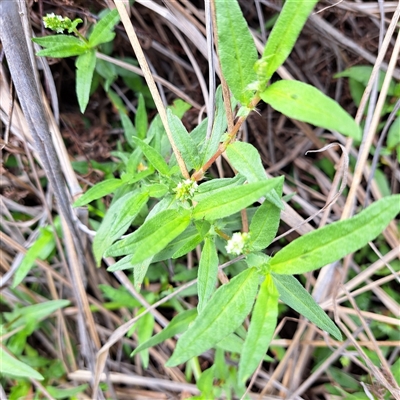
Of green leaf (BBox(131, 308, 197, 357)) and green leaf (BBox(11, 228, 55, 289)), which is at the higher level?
green leaf (BBox(11, 228, 55, 289))

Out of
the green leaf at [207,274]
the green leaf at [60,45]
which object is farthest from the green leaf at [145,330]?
the green leaf at [60,45]

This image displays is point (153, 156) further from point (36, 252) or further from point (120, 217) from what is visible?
point (36, 252)

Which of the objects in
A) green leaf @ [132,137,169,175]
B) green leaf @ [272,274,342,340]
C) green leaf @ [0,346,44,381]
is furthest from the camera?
green leaf @ [0,346,44,381]

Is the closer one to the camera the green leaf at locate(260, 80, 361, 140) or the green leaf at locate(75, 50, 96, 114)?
the green leaf at locate(260, 80, 361, 140)

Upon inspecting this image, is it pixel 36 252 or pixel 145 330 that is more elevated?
pixel 36 252

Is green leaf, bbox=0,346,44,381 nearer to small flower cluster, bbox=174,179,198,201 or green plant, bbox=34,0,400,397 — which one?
green plant, bbox=34,0,400,397

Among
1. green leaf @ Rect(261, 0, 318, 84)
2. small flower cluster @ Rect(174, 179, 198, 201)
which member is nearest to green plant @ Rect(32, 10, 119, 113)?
small flower cluster @ Rect(174, 179, 198, 201)

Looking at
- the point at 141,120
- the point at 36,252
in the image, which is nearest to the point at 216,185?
the point at 141,120

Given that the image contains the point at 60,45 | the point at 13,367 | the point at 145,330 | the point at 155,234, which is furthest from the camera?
the point at 145,330
